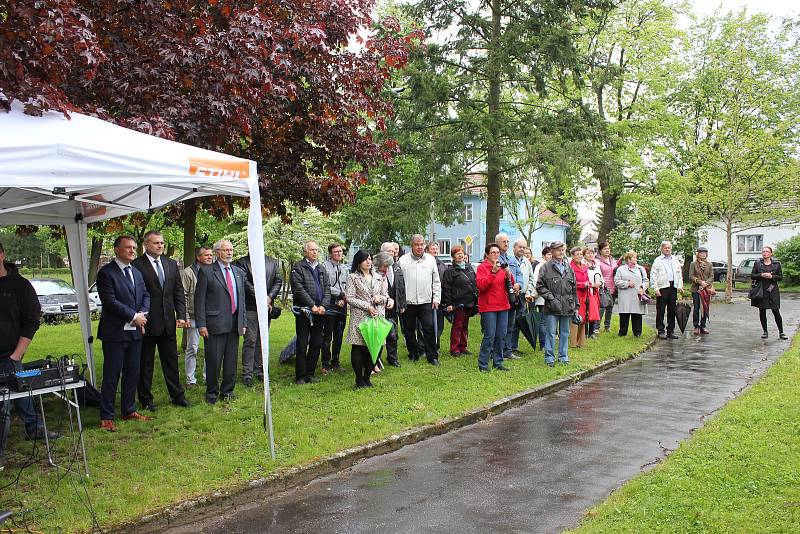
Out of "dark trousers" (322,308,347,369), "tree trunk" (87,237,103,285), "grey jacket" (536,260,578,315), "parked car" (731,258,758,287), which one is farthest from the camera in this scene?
"parked car" (731,258,758,287)

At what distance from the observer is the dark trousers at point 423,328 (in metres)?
10.9

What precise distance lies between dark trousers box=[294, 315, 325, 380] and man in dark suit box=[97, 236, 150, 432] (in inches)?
100

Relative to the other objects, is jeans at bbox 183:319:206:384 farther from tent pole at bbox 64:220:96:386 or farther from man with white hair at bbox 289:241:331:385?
man with white hair at bbox 289:241:331:385

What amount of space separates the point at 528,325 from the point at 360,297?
4.39 metres

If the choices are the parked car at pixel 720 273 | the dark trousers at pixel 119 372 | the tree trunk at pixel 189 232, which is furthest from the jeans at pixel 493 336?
the parked car at pixel 720 273

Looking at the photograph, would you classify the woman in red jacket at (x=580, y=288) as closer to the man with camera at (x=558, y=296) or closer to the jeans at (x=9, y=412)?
the man with camera at (x=558, y=296)

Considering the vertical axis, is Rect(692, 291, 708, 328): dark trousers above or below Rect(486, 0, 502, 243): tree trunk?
below

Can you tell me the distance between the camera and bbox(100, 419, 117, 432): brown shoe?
7.05m

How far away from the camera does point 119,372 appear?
282 inches

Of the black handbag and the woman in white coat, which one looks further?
the black handbag

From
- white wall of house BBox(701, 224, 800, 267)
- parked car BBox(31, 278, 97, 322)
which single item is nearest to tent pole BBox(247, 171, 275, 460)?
parked car BBox(31, 278, 97, 322)

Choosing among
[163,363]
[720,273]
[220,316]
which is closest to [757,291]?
[220,316]

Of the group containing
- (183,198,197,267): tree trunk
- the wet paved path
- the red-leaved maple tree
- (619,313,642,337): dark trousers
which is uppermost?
the red-leaved maple tree

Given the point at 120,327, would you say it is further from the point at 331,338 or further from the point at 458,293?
the point at 458,293
